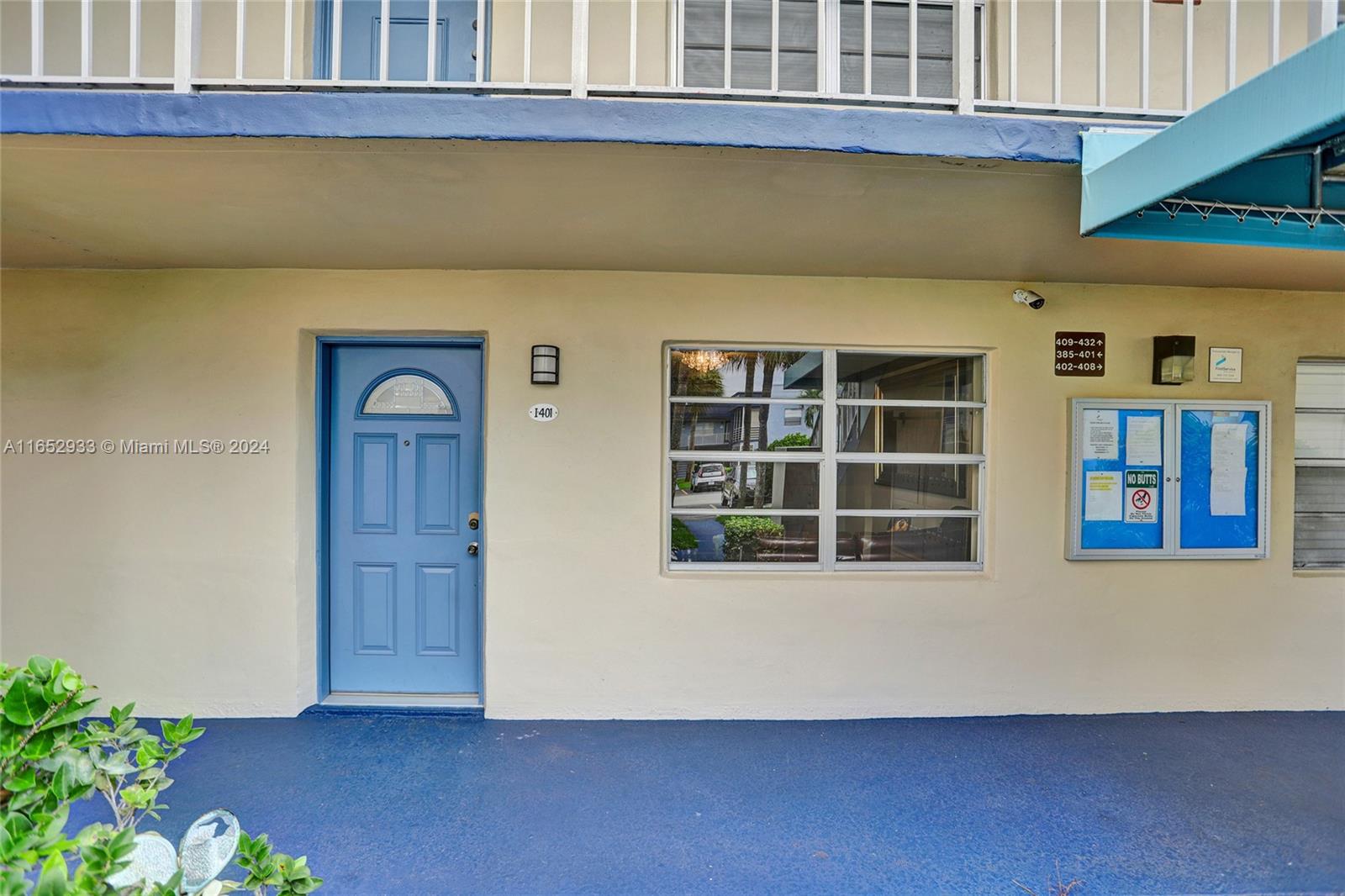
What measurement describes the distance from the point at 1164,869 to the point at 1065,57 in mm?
4053

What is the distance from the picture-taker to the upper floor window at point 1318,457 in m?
4.05

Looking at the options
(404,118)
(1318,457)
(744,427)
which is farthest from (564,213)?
(1318,457)

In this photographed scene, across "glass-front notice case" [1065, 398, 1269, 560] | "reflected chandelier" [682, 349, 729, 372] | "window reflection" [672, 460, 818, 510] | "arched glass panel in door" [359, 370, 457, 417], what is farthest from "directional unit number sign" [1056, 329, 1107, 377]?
"arched glass panel in door" [359, 370, 457, 417]

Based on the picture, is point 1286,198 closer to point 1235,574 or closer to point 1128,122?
point 1128,122

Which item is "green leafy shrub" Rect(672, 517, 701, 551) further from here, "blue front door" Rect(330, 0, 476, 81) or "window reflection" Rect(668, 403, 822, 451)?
"blue front door" Rect(330, 0, 476, 81)

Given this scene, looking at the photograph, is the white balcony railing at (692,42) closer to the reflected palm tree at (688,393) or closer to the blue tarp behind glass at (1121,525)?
the reflected palm tree at (688,393)

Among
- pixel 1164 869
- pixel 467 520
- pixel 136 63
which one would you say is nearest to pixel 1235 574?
pixel 1164 869

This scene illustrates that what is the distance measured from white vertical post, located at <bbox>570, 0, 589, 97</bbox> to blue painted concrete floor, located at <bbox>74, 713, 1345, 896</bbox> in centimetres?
A: 305

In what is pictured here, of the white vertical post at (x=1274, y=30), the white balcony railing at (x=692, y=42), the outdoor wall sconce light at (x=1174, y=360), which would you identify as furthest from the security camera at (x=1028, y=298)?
the white vertical post at (x=1274, y=30)

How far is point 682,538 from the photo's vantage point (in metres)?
3.90

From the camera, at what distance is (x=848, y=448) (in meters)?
3.96

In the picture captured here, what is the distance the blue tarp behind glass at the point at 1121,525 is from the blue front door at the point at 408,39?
440 centimetres

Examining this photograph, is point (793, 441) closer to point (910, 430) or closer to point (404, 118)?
point (910, 430)

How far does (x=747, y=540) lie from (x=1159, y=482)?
2531 millimetres
